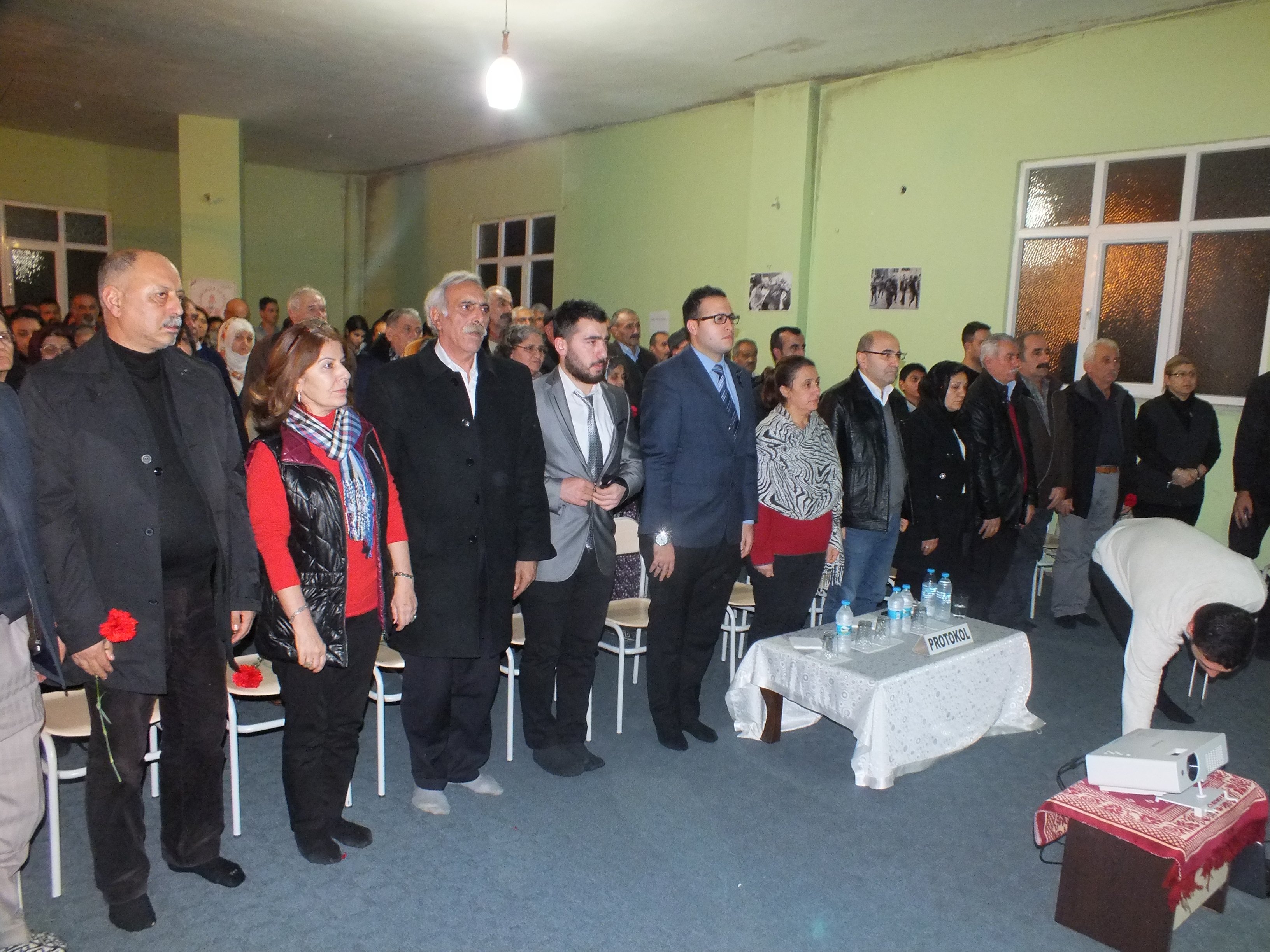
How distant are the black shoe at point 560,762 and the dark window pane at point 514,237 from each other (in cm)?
869

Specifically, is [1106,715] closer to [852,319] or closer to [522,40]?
[852,319]

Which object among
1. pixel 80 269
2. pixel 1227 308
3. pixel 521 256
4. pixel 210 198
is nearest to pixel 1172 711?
pixel 1227 308

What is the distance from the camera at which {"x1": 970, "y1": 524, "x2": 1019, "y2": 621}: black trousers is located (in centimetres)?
479

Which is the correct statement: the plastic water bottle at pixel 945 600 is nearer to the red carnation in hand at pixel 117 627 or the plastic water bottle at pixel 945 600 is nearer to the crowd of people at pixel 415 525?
the crowd of people at pixel 415 525

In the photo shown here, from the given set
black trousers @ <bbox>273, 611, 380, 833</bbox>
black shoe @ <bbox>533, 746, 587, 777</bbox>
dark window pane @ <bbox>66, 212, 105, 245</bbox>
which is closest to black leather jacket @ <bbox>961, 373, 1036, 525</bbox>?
black shoe @ <bbox>533, 746, 587, 777</bbox>

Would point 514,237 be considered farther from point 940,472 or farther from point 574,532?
point 574,532

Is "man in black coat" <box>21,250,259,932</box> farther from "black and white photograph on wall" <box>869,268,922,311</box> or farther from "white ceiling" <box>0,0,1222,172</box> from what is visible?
"black and white photograph on wall" <box>869,268,922,311</box>

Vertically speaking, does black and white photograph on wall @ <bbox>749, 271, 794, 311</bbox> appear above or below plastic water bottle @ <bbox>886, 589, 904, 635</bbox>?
above

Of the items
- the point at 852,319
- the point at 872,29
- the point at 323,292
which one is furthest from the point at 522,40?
the point at 323,292

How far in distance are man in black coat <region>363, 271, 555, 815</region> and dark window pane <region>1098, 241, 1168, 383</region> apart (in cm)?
514

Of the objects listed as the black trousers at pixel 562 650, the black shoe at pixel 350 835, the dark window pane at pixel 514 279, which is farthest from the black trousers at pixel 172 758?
the dark window pane at pixel 514 279

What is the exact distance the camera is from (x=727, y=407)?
11.3 ft

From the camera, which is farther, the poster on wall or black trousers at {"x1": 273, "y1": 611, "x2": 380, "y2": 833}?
the poster on wall

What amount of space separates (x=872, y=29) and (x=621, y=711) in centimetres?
519
